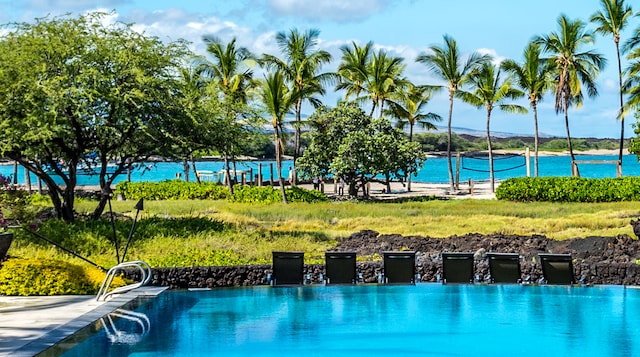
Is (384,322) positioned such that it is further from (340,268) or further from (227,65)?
(227,65)

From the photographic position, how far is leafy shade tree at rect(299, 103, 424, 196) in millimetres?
40031

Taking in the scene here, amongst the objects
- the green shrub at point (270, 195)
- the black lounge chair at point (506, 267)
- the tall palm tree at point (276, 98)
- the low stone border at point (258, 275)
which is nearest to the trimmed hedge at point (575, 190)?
the green shrub at point (270, 195)

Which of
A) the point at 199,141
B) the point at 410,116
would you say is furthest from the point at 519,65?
the point at 199,141

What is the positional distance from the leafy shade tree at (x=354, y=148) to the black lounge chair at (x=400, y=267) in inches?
908

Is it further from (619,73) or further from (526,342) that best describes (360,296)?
(619,73)

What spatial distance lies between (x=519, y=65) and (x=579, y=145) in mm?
93621

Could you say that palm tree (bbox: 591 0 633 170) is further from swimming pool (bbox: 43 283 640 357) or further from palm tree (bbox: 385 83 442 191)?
swimming pool (bbox: 43 283 640 357)

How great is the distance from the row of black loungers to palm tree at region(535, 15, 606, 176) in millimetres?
31869

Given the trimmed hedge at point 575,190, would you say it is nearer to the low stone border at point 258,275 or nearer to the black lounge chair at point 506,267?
the low stone border at point 258,275

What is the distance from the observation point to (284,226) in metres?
26.6

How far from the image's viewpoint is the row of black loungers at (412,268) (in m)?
16.5

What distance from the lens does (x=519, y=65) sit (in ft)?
162

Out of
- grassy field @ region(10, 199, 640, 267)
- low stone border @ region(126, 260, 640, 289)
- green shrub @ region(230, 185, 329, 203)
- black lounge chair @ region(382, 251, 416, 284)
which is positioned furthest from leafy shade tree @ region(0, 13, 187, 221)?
green shrub @ region(230, 185, 329, 203)

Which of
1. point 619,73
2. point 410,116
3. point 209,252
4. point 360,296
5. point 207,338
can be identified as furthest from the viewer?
point 410,116
